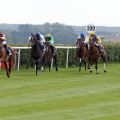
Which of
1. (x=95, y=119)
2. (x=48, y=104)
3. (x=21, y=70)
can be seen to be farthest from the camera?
(x=21, y=70)

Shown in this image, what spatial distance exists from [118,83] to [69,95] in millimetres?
4509

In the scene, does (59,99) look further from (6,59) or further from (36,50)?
(36,50)

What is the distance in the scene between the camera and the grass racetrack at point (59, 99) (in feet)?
37.2

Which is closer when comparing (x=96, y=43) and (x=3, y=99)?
(x=3, y=99)

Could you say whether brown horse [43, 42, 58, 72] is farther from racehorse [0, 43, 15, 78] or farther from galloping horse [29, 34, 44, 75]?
racehorse [0, 43, 15, 78]

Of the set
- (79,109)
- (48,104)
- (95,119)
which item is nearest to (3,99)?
(48,104)

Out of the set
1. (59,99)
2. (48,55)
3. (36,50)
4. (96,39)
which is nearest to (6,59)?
(36,50)

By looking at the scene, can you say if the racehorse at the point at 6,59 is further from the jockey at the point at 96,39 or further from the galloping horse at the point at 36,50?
the jockey at the point at 96,39

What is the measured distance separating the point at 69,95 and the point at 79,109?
259 cm

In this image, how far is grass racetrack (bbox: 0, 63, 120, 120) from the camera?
37.2ft

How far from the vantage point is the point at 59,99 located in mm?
13844

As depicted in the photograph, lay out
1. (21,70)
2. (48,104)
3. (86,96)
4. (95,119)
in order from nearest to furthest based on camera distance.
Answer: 1. (95,119)
2. (48,104)
3. (86,96)
4. (21,70)

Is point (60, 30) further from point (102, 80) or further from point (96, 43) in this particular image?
point (102, 80)

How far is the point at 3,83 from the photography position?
58.4 ft
